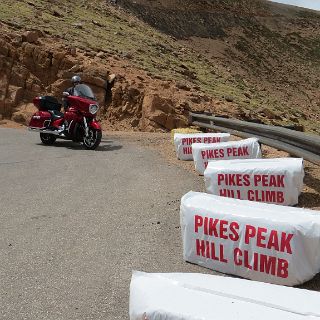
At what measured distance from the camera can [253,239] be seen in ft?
12.5

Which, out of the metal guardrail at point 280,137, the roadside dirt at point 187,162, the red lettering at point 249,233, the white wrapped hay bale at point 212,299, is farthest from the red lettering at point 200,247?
the metal guardrail at point 280,137

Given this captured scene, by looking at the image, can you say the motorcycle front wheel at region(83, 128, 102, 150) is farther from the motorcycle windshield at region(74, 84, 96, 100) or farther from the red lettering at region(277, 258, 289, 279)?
the red lettering at region(277, 258, 289, 279)

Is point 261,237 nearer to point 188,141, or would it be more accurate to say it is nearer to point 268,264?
point 268,264

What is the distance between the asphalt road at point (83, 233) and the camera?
3.68 meters

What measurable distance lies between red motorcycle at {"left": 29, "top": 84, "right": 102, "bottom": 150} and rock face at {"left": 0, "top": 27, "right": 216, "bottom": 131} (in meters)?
4.61

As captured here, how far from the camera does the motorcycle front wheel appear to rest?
1149cm

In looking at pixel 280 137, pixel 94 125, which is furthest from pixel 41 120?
pixel 280 137

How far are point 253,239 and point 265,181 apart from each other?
69.9 inches

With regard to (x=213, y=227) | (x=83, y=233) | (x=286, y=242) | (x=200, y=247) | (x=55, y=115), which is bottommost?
(x=55, y=115)

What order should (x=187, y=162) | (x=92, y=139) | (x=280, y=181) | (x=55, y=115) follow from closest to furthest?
(x=280, y=181) < (x=187, y=162) < (x=92, y=139) < (x=55, y=115)

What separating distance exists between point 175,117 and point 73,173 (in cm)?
874

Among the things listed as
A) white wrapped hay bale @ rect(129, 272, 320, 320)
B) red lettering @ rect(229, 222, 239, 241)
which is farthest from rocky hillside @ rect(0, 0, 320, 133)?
white wrapped hay bale @ rect(129, 272, 320, 320)

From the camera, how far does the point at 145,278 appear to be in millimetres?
2980

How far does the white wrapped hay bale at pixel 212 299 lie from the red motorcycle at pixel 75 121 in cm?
878
